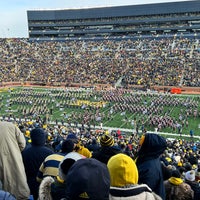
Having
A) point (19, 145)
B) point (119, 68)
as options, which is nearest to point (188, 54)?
point (119, 68)

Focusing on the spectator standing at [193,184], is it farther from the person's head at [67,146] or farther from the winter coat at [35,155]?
the winter coat at [35,155]

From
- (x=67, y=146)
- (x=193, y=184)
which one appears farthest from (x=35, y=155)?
(x=193, y=184)

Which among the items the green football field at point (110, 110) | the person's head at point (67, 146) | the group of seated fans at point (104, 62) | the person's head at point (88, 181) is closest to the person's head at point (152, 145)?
the person's head at point (88, 181)

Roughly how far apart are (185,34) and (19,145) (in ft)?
192

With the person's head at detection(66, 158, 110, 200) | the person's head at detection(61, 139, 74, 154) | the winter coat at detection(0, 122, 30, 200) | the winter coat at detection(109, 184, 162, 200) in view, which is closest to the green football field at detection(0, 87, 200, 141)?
the person's head at detection(61, 139, 74, 154)

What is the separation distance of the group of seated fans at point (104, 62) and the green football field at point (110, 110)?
865cm

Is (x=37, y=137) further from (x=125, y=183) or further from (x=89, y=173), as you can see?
(x=89, y=173)

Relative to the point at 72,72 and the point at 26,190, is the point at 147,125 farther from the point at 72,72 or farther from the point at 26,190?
the point at 72,72

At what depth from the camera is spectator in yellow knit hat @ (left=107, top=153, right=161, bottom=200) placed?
6.84 feet

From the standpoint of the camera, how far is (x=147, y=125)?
2342 centimetres

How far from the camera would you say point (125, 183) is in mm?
2113

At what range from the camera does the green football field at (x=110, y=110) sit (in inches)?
918

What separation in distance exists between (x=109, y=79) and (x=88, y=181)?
4166 cm

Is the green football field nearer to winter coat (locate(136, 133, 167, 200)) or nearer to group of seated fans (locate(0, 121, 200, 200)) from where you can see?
group of seated fans (locate(0, 121, 200, 200))
